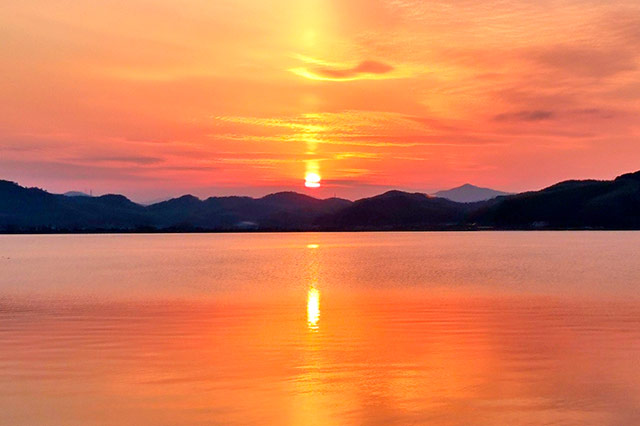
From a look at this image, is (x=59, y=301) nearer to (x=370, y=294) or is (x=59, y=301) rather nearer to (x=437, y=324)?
(x=370, y=294)

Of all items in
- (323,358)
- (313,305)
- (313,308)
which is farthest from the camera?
(313,305)

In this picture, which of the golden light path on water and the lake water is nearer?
the lake water

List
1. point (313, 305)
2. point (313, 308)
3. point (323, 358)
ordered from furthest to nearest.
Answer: point (313, 305) → point (313, 308) → point (323, 358)

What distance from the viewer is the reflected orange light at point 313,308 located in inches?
1494

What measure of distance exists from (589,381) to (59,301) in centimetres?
3779

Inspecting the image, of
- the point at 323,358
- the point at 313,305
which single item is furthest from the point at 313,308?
the point at 323,358

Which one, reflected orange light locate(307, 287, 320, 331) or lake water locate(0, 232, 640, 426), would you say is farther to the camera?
reflected orange light locate(307, 287, 320, 331)

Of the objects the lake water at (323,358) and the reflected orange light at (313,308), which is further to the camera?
the reflected orange light at (313,308)

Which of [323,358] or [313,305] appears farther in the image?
[313,305]

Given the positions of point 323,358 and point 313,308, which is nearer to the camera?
point 323,358

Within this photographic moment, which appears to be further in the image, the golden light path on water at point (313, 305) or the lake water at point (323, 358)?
the golden light path on water at point (313, 305)

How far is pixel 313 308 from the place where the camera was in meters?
45.9

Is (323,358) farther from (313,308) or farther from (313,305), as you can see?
(313,305)

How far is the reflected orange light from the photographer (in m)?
37.9
